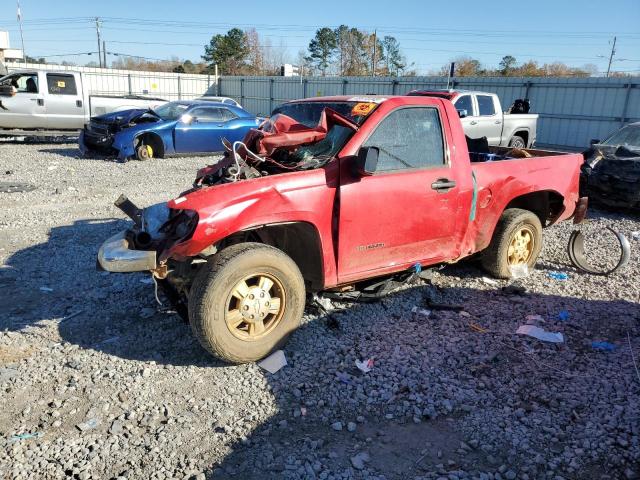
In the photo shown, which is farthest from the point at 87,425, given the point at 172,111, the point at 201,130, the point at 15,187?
the point at 172,111

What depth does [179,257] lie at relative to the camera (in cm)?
360

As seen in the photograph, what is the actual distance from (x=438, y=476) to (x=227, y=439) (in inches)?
48.2

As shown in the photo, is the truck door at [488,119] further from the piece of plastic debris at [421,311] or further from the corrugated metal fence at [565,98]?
the piece of plastic debris at [421,311]

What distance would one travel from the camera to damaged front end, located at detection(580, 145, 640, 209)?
27.9 ft

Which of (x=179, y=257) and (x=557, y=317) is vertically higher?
(x=179, y=257)

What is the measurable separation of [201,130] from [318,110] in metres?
8.97

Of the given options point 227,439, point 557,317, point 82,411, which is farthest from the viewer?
point 557,317

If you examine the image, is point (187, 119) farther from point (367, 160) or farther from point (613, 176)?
point (367, 160)

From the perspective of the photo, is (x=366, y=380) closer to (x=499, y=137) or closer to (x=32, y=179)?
(x=32, y=179)

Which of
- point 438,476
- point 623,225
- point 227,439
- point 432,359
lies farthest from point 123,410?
point 623,225

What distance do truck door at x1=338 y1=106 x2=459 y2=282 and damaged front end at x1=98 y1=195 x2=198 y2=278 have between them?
1.20 meters

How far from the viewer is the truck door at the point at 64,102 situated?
15.1 m

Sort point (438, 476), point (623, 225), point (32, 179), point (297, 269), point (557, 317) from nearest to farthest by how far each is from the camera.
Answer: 1. point (438, 476)
2. point (297, 269)
3. point (557, 317)
4. point (623, 225)
5. point (32, 179)

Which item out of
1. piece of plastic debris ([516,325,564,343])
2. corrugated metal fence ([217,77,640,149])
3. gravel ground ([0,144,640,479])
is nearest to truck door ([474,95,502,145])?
corrugated metal fence ([217,77,640,149])
